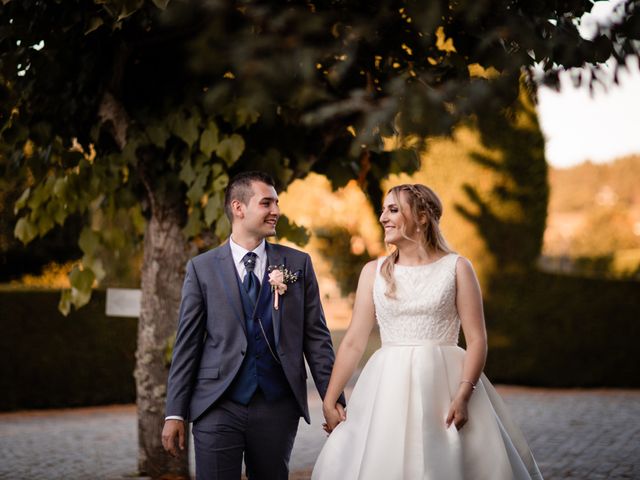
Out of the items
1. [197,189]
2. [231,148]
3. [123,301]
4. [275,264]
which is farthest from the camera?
[123,301]

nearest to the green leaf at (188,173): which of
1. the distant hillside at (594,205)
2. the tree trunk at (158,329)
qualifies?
the tree trunk at (158,329)

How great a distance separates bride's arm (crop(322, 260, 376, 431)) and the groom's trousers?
0.19m

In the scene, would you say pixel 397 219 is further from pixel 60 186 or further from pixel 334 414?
pixel 60 186

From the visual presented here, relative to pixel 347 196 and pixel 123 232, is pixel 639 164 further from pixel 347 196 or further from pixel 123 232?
pixel 123 232

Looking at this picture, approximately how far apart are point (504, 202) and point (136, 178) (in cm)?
878

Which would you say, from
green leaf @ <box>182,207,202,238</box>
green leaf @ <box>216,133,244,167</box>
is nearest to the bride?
green leaf @ <box>216,133,244,167</box>

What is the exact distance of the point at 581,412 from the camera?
1085 cm

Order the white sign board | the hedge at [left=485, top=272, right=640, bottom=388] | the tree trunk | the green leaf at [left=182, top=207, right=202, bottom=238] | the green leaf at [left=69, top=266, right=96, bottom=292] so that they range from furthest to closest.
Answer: the hedge at [left=485, top=272, right=640, bottom=388] < the white sign board < the green leaf at [left=69, top=266, right=96, bottom=292] < the tree trunk < the green leaf at [left=182, top=207, right=202, bottom=238]

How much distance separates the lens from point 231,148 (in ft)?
17.8

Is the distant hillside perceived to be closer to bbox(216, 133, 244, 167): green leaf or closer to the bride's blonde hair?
bbox(216, 133, 244, 167): green leaf

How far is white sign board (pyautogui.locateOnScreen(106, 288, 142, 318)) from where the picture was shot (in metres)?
6.71

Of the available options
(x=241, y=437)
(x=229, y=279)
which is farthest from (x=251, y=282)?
(x=241, y=437)

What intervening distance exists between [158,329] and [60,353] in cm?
602

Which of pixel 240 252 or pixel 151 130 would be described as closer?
pixel 240 252
